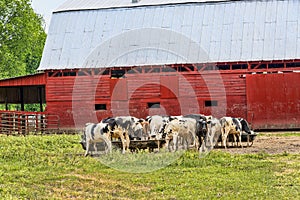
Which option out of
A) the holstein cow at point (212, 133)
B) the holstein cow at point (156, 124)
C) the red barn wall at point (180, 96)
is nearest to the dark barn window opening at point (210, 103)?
the red barn wall at point (180, 96)

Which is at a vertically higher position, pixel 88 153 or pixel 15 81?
pixel 15 81

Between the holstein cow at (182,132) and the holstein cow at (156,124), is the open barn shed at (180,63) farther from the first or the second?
the holstein cow at (182,132)

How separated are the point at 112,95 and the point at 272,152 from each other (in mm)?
15992

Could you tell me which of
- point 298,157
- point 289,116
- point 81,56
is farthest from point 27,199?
point 81,56

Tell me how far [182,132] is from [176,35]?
1560 centimetres

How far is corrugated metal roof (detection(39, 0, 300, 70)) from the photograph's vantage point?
33125 millimetres

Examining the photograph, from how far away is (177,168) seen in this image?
15820 mm

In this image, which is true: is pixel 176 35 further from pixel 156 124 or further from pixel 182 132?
pixel 182 132

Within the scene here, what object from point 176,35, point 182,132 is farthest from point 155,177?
point 176,35

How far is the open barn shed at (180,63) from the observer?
32188mm

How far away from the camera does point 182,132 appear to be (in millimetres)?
19844

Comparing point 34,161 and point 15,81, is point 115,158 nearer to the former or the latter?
point 34,161

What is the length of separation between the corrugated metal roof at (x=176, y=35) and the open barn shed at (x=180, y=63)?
5cm

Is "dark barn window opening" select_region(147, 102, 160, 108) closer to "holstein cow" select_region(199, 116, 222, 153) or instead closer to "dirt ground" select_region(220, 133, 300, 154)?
"dirt ground" select_region(220, 133, 300, 154)
